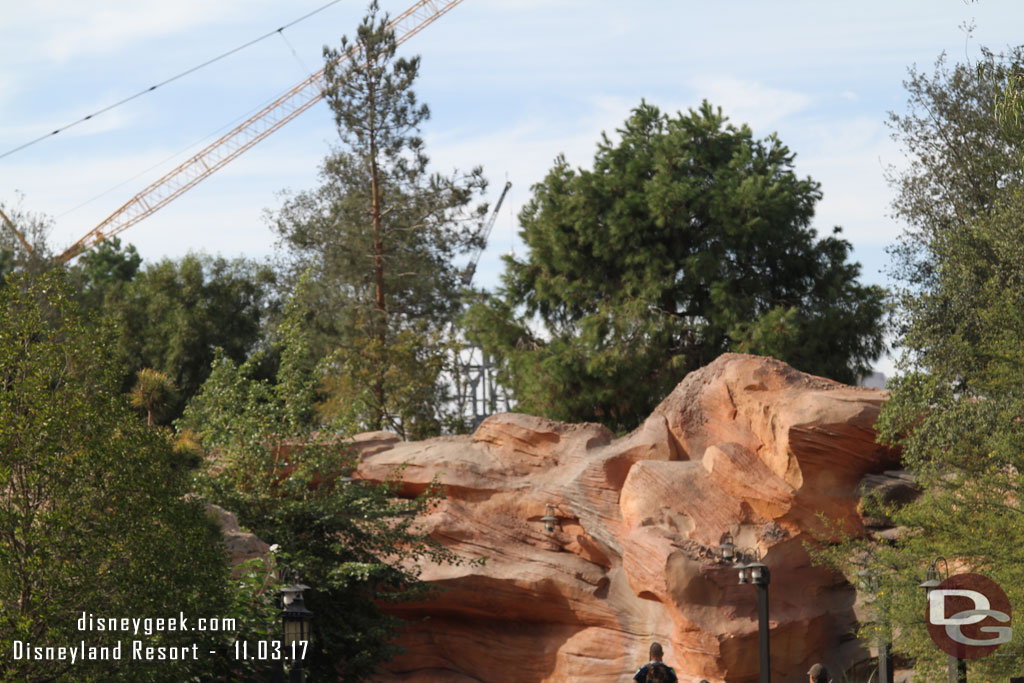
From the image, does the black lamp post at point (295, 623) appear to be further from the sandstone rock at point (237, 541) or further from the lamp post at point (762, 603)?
the lamp post at point (762, 603)

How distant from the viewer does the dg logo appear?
1299cm

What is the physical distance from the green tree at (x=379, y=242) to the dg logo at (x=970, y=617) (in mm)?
17045

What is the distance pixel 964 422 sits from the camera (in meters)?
15.4

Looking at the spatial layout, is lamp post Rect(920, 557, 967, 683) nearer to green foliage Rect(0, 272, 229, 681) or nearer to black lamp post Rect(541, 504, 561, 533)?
green foliage Rect(0, 272, 229, 681)

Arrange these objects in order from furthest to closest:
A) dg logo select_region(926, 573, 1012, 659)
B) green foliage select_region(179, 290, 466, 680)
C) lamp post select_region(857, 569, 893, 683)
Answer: lamp post select_region(857, 569, 893, 683) → green foliage select_region(179, 290, 466, 680) → dg logo select_region(926, 573, 1012, 659)

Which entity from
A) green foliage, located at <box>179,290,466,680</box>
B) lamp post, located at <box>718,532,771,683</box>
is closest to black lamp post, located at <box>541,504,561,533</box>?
green foliage, located at <box>179,290,466,680</box>

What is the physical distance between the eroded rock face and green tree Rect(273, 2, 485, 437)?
691 cm

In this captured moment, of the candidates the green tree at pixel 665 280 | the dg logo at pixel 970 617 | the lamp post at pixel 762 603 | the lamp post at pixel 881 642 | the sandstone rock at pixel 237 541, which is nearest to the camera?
the dg logo at pixel 970 617

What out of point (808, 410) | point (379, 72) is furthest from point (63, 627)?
point (379, 72)

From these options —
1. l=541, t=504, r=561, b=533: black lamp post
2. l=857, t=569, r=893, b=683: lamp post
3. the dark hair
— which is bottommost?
the dark hair

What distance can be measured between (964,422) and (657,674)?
20.7 ft

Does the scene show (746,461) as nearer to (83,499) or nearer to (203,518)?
(203,518)

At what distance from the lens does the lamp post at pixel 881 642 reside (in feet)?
48.4

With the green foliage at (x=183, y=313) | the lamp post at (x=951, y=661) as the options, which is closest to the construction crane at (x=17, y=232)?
the green foliage at (x=183, y=313)
